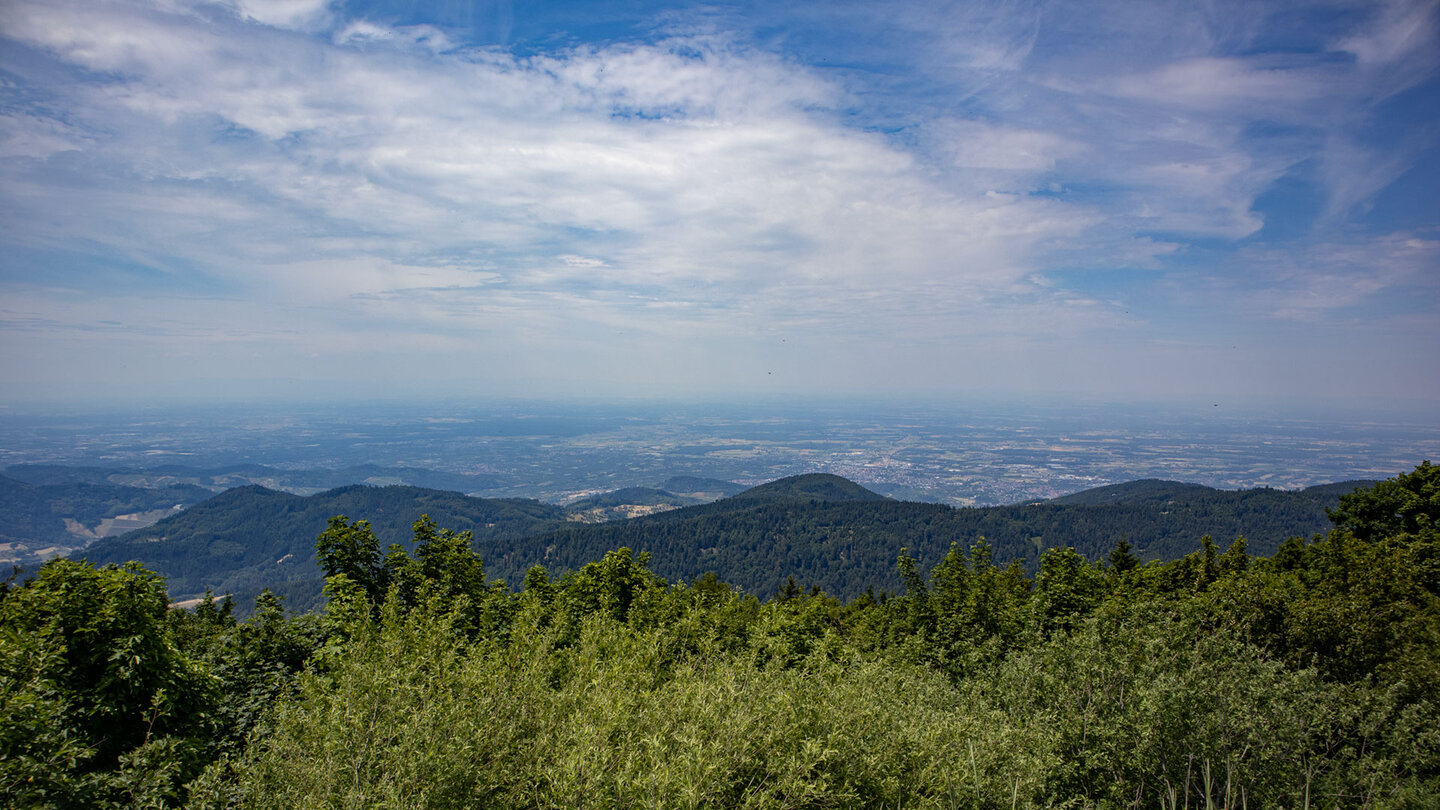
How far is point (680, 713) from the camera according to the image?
8.80 m

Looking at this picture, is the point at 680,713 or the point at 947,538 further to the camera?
the point at 947,538

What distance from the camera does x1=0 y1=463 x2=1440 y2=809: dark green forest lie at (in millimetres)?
7289

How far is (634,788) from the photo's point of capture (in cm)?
711

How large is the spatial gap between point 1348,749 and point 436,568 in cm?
2950

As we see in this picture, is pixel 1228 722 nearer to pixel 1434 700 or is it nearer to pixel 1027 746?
pixel 1027 746

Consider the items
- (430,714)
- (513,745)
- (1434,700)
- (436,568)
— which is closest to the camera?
(430,714)

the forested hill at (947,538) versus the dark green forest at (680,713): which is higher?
the dark green forest at (680,713)

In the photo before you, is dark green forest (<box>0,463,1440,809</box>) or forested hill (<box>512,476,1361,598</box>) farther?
forested hill (<box>512,476,1361,598</box>)

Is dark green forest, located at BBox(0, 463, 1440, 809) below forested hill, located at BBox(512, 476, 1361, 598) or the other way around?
the other way around

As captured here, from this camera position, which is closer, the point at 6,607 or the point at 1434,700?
the point at 6,607

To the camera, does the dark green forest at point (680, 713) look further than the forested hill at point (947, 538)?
No

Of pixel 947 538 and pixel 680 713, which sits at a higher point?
pixel 680 713

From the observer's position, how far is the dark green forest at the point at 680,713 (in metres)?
7.29

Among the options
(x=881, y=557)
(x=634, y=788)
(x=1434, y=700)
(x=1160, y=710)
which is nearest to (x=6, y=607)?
(x=634, y=788)
